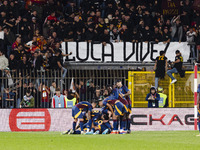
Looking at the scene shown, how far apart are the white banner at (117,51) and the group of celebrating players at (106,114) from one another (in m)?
7.08

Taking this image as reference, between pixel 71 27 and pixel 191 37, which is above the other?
pixel 71 27

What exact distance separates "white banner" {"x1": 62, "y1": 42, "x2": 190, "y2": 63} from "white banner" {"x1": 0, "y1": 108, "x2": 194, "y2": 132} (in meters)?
4.85

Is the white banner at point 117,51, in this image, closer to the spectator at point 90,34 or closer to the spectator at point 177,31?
the spectator at point 90,34

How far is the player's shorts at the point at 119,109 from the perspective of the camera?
20500 millimetres

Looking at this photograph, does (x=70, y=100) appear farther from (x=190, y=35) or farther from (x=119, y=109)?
(x=190, y=35)

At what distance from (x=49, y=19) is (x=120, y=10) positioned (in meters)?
3.46

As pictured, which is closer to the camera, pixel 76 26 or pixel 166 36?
pixel 76 26

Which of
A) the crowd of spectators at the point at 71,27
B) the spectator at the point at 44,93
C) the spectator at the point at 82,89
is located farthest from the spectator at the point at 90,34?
the spectator at the point at 44,93

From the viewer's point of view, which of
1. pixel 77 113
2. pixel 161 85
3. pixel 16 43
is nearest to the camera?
pixel 77 113

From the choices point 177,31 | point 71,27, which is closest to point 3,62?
point 71,27

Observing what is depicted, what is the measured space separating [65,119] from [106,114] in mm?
2901

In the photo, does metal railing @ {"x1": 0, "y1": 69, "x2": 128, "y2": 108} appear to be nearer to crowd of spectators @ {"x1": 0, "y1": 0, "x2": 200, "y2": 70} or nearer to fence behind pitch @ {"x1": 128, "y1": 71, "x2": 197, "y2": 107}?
fence behind pitch @ {"x1": 128, "y1": 71, "x2": 197, "y2": 107}

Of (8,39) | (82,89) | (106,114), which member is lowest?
(106,114)

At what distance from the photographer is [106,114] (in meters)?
20.7
